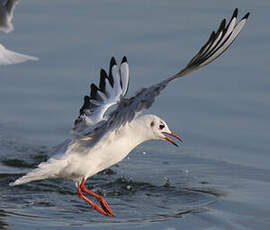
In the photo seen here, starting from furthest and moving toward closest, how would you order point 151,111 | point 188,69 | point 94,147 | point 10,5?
point 151,111, point 10,5, point 94,147, point 188,69

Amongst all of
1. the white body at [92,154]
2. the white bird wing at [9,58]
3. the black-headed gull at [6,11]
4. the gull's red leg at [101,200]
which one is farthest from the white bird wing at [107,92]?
the black-headed gull at [6,11]

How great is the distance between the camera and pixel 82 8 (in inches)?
548

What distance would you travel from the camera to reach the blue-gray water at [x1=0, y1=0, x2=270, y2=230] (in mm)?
8172

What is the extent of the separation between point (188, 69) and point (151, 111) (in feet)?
12.6

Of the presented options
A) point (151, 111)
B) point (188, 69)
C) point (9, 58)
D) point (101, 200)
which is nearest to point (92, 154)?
point (101, 200)

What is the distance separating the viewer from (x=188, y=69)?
7.00 metres

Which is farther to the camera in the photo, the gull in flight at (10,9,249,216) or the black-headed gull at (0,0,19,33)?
the black-headed gull at (0,0,19,33)

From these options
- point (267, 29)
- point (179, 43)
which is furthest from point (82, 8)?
point (267, 29)

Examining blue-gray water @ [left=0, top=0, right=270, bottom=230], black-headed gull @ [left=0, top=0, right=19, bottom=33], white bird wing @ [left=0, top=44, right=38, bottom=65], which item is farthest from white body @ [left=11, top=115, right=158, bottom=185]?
black-headed gull @ [left=0, top=0, right=19, bottom=33]

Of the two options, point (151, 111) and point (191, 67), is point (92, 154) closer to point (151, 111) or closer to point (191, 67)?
point (191, 67)

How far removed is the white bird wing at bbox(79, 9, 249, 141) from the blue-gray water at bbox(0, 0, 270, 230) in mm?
1142

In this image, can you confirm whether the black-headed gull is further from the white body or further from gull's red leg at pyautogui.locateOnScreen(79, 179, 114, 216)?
gull's red leg at pyautogui.locateOnScreen(79, 179, 114, 216)

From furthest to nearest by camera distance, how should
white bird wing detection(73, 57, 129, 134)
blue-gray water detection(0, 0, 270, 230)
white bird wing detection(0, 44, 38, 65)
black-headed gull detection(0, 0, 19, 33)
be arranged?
black-headed gull detection(0, 0, 19, 33)
white bird wing detection(73, 57, 129, 134)
white bird wing detection(0, 44, 38, 65)
blue-gray water detection(0, 0, 270, 230)

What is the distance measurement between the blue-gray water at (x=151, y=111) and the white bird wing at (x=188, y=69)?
114cm
